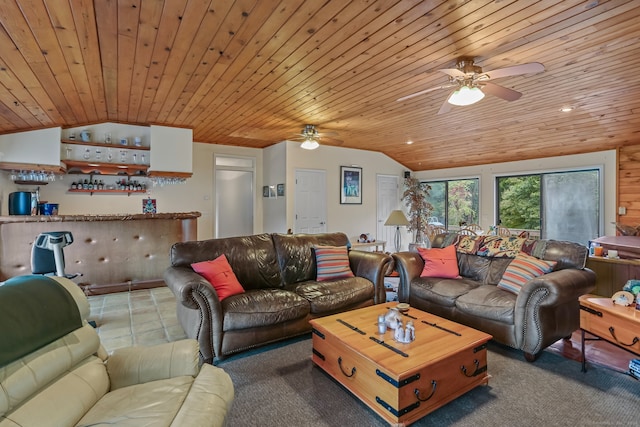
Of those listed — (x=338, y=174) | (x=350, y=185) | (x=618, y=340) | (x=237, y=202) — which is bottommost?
(x=618, y=340)

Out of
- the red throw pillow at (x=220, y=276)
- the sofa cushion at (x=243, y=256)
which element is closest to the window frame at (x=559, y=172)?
the sofa cushion at (x=243, y=256)

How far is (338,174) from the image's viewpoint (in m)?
7.36

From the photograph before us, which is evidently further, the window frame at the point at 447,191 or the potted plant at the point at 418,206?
the potted plant at the point at 418,206

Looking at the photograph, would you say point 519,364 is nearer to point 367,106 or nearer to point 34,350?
point 34,350

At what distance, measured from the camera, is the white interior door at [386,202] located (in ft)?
26.3

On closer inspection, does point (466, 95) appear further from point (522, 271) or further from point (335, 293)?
point (335, 293)

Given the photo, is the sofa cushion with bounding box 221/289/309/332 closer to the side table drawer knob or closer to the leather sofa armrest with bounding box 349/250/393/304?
the leather sofa armrest with bounding box 349/250/393/304

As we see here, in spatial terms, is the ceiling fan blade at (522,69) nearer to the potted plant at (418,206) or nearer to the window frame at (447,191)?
the window frame at (447,191)

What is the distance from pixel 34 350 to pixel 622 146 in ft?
24.1

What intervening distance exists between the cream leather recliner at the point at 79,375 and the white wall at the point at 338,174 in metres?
5.05

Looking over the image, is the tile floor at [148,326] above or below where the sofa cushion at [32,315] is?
below

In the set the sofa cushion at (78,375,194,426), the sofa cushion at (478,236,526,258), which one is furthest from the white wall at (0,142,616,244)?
the sofa cushion at (78,375,194,426)

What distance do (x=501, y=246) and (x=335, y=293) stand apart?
77.3 inches

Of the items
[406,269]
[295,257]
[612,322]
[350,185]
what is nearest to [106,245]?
[295,257]
